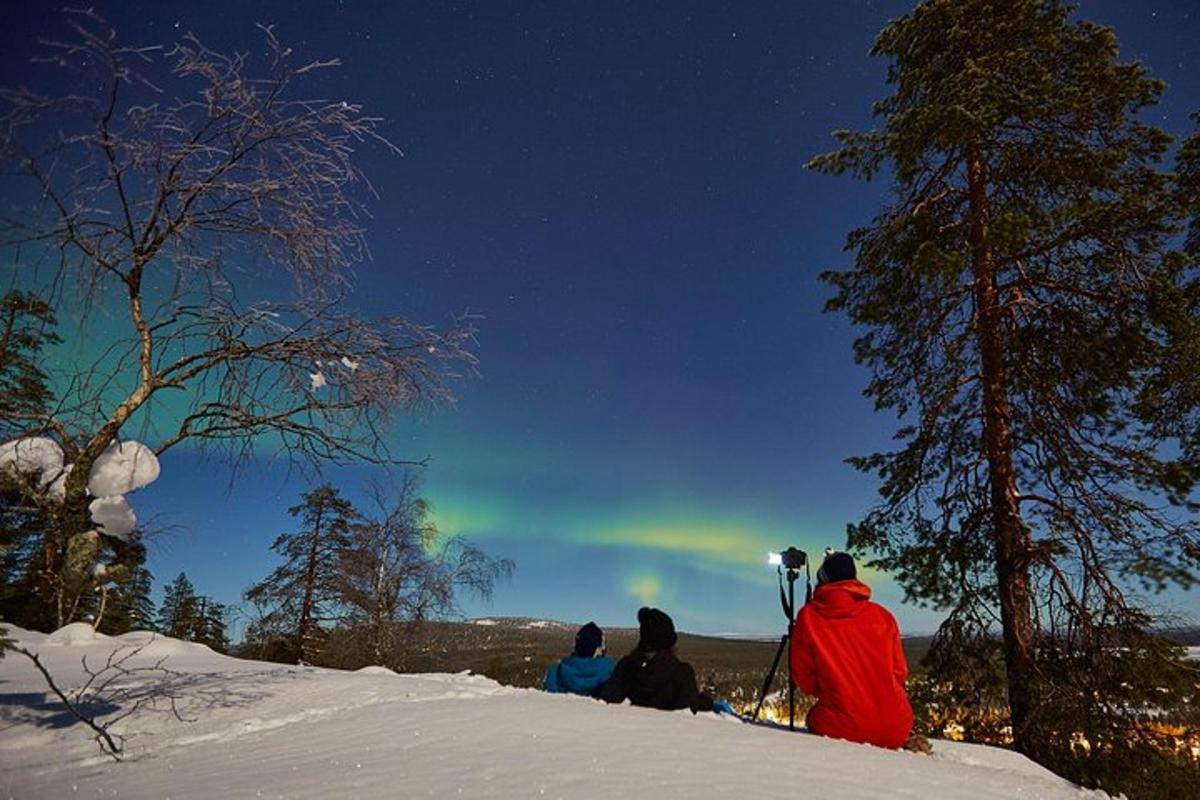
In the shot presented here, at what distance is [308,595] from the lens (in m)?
24.3

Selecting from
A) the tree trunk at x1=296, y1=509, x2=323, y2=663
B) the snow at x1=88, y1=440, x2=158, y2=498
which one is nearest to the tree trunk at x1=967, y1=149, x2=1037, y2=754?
the snow at x1=88, y1=440, x2=158, y2=498

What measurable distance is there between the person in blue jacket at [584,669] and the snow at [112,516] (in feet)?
13.5

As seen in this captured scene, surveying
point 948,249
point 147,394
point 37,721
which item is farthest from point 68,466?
point 948,249

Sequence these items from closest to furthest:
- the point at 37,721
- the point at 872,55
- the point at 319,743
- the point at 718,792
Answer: the point at 718,792, the point at 319,743, the point at 37,721, the point at 872,55

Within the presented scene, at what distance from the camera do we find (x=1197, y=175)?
9664mm

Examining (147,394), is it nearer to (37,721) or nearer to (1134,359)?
(37,721)

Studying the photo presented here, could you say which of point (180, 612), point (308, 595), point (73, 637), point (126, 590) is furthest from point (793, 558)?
point (180, 612)

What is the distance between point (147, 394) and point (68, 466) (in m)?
0.81

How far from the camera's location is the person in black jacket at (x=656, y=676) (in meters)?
5.48

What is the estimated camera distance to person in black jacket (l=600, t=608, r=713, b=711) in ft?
18.0

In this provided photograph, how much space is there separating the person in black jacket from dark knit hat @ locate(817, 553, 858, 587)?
1546mm

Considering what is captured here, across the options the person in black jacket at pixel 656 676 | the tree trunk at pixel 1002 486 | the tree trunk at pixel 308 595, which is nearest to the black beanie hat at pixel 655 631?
the person in black jacket at pixel 656 676

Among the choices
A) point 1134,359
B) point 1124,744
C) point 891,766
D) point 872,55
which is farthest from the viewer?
point 872,55

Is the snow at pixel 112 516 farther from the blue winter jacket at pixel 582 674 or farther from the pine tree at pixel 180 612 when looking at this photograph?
the pine tree at pixel 180 612
